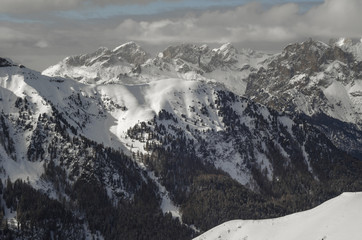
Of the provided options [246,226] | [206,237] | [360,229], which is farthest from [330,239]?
[206,237]

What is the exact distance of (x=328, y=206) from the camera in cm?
14388

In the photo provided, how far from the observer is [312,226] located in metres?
136

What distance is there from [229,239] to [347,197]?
35465 millimetres

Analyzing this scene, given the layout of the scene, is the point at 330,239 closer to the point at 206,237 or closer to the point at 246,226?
the point at 246,226

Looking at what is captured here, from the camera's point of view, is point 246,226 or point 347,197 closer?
point 347,197

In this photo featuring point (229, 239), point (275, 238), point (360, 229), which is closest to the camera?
point (360, 229)

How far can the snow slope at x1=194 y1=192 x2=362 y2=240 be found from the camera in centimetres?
12681

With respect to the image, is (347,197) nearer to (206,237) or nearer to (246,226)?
(246,226)

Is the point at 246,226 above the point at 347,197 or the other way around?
the other way around

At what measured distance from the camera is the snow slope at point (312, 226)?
12681cm

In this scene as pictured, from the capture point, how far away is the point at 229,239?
15125 centimetres

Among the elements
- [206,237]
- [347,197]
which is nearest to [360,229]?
[347,197]

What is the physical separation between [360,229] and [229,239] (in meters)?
41.4

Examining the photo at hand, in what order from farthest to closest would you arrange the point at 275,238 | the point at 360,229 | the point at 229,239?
the point at 229,239
the point at 275,238
the point at 360,229
